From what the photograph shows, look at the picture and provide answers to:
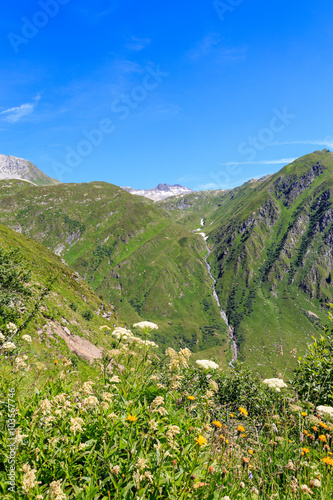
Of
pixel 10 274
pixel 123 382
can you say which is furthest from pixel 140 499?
pixel 10 274

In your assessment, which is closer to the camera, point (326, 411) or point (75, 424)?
point (75, 424)

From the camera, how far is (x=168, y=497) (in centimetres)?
389

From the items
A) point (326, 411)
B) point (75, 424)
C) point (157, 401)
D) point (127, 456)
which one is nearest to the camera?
point (75, 424)

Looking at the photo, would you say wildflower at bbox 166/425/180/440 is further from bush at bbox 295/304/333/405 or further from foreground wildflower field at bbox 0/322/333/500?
bush at bbox 295/304/333/405

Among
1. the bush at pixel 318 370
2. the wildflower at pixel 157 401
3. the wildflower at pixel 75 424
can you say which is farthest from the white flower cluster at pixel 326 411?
the wildflower at pixel 75 424

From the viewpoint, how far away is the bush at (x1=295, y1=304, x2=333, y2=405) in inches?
367

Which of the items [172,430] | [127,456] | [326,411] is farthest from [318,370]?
[127,456]

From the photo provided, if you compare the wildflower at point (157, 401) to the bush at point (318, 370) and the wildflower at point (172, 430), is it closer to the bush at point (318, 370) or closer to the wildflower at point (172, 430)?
the wildflower at point (172, 430)

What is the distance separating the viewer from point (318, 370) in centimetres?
1003

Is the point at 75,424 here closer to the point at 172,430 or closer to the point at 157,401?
the point at 157,401

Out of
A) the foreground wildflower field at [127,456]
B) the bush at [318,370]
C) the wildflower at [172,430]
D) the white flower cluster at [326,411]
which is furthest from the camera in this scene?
the bush at [318,370]

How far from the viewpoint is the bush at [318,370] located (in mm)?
9312

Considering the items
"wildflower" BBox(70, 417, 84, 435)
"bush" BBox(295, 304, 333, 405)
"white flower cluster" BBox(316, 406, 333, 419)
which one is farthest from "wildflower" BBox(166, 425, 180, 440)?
"bush" BBox(295, 304, 333, 405)

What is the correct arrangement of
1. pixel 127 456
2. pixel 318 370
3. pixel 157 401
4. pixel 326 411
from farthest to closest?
pixel 318 370 < pixel 326 411 < pixel 127 456 < pixel 157 401
